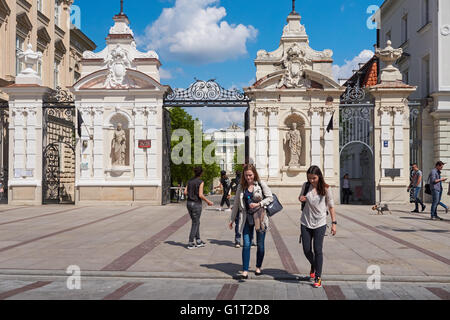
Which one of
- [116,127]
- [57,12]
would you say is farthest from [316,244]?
[57,12]

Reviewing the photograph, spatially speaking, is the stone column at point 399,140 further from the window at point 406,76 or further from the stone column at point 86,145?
the stone column at point 86,145

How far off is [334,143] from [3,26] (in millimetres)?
19194

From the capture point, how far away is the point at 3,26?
27.4 meters

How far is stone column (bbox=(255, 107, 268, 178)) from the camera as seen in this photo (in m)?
21.7

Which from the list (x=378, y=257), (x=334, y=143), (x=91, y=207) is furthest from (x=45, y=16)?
(x=378, y=257)

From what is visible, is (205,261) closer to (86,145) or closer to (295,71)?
(295,71)

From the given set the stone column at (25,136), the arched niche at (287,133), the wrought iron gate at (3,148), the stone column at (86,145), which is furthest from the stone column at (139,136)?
the arched niche at (287,133)

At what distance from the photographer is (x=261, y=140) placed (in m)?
21.8

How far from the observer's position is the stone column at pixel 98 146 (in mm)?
22016

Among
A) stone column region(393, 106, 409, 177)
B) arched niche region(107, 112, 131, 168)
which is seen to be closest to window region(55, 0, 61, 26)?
arched niche region(107, 112, 131, 168)

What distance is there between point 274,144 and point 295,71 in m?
3.34

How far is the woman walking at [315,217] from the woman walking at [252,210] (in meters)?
0.63

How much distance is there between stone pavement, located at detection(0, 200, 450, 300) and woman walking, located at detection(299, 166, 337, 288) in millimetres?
419

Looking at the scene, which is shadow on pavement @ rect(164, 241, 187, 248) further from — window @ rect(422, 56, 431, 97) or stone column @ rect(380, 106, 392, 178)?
window @ rect(422, 56, 431, 97)
